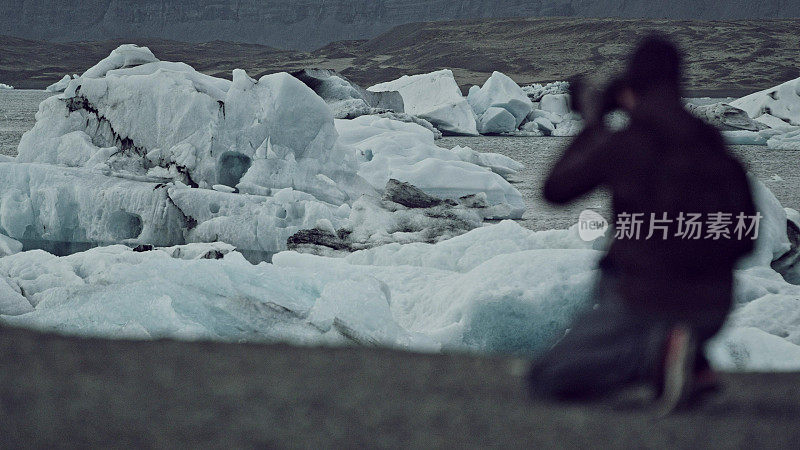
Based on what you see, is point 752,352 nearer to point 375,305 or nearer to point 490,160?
point 375,305

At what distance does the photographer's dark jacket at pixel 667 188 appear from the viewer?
1.79 meters

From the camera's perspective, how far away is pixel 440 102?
2336 centimetres

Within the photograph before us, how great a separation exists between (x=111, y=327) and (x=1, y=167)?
19.7 ft

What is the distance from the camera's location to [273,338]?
4.48 meters

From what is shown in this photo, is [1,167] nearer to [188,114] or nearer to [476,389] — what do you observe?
[188,114]

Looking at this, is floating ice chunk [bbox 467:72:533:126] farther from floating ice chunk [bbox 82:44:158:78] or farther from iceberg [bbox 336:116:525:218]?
floating ice chunk [bbox 82:44:158:78]

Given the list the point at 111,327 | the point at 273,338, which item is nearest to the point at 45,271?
the point at 111,327

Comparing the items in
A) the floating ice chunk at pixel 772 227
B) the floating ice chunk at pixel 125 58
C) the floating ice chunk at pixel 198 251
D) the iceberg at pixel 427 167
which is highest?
the floating ice chunk at pixel 125 58

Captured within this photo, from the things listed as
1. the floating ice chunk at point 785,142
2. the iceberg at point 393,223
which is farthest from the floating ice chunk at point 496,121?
the iceberg at point 393,223

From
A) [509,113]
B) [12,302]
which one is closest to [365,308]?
[12,302]

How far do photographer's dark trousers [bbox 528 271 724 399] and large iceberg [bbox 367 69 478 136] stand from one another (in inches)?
831

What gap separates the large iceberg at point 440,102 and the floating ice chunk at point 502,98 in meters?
1.03

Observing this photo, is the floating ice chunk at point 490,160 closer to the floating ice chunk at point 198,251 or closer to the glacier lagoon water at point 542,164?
the glacier lagoon water at point 542,164

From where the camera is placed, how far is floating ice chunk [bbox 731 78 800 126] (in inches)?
964
